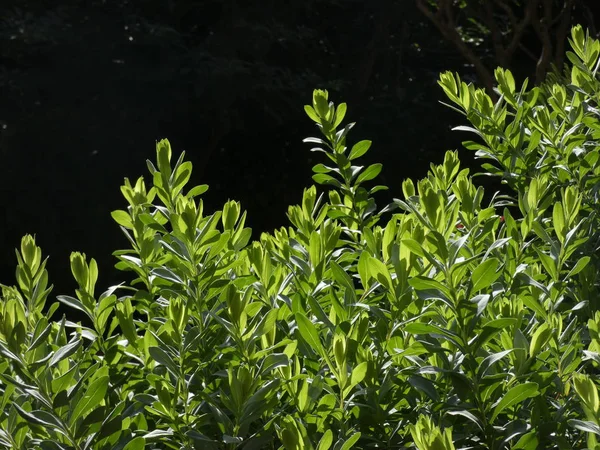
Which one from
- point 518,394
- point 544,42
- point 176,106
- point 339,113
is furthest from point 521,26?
point 518,394

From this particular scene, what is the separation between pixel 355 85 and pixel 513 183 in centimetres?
747

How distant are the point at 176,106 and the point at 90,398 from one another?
7290 mm

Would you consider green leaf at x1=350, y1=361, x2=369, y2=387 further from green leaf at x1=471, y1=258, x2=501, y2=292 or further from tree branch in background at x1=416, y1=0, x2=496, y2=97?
tree branch in background at x1=416, y1=0, x2=496, y2=97

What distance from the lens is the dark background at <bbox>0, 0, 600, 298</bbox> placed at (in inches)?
303

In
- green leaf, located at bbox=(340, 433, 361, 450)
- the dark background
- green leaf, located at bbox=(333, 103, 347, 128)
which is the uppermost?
green leaf, located at bbox=(333, 103, 347, 128)

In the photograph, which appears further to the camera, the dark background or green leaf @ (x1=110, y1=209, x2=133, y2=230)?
the dark background

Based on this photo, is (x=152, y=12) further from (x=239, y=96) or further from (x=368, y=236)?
(x=368, y=236)

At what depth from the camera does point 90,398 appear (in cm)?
101

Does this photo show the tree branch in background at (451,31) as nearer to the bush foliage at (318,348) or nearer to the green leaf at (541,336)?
the bush foliage at (318,348)

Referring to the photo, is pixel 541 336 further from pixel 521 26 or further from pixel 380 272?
pixel 521 26

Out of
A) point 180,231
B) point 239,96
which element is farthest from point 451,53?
point 180,231

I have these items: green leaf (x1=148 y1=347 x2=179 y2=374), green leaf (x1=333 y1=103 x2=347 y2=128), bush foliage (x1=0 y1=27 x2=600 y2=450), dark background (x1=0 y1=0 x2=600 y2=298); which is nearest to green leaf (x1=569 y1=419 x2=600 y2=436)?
bush foliage (x1=0 y1=27 x2=600 y2=450)

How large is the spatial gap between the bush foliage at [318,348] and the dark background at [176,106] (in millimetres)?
6151

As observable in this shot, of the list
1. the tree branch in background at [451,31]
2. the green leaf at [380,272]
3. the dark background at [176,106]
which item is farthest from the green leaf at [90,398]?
the tree branch in background at [451,31]
